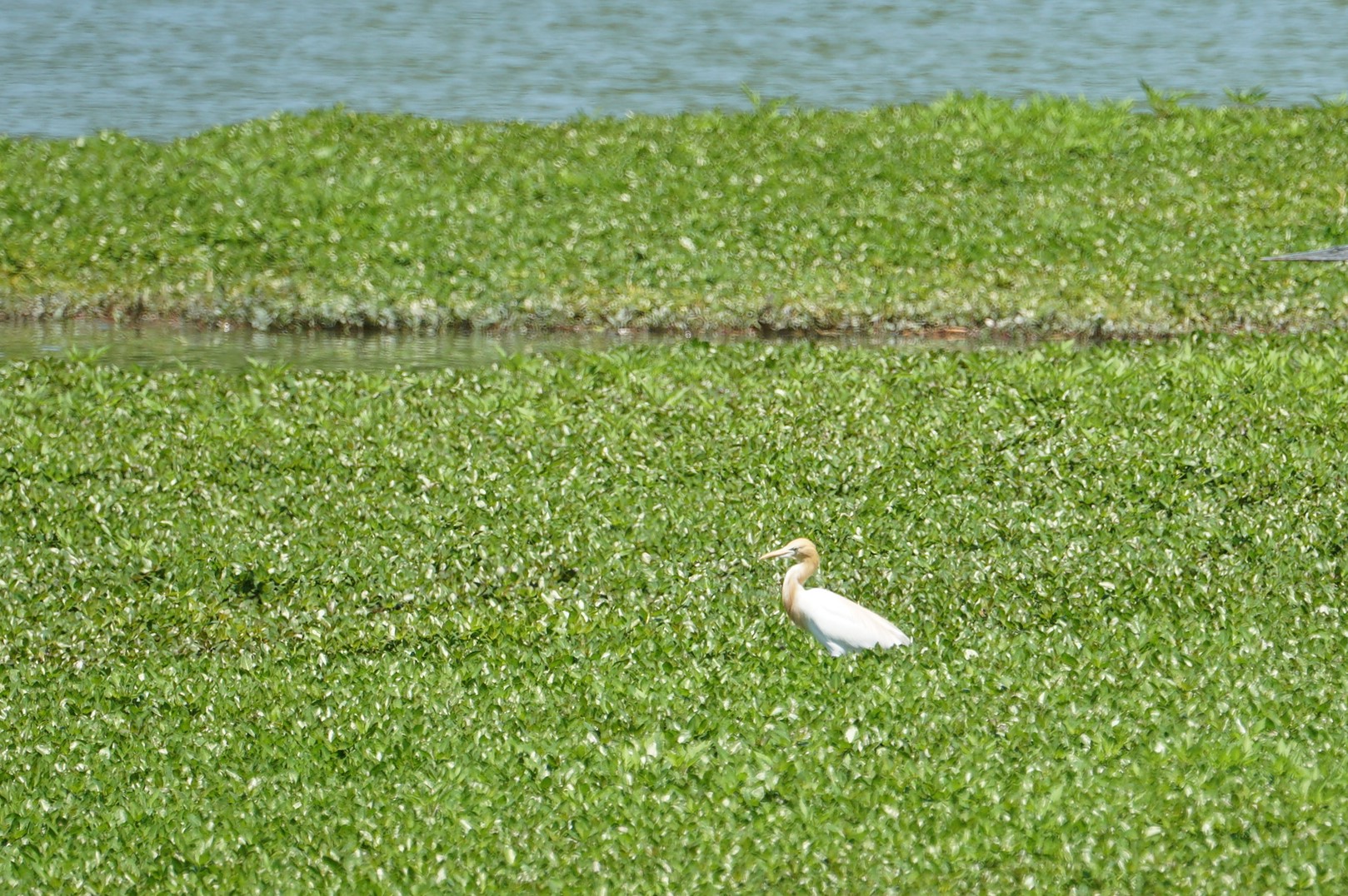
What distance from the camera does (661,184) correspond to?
→ 21.0m

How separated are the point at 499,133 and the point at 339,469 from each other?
37.7 ft

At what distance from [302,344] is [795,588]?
9369 mm

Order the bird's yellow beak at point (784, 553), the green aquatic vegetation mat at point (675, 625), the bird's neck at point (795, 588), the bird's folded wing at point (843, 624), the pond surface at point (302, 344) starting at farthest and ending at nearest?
the pond surface at point (302, 344) → the bird's yellow beak at point (784, 553) → the bird's neck at point (795, 588) → the bird's folded wing at point (843, 624) → the green aquatic vegetation mat at point (675, 625)

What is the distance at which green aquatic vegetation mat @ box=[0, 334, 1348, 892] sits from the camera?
7.27 meters

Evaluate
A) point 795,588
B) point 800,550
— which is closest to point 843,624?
point 795,588

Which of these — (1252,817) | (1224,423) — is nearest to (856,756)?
(1252,817)

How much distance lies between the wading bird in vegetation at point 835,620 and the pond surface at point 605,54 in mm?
17767

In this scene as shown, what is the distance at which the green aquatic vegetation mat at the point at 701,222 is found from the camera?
17.9 metres

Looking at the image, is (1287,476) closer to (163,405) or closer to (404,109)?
(163,405)

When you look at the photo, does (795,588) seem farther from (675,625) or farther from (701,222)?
(701,222)

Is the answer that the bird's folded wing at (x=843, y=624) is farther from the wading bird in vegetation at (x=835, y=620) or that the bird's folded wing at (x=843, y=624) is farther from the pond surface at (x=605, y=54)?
the pond surface at (x=605, y=54)

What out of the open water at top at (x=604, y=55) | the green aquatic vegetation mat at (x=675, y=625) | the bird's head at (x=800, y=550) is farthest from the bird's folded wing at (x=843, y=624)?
the open water at top at (x=604, y=55)

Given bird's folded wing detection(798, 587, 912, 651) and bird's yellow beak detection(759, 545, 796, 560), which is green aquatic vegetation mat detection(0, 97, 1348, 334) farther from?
bird's folded wing detection(798, 587, 912, 651)

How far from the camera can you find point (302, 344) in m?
17.4
